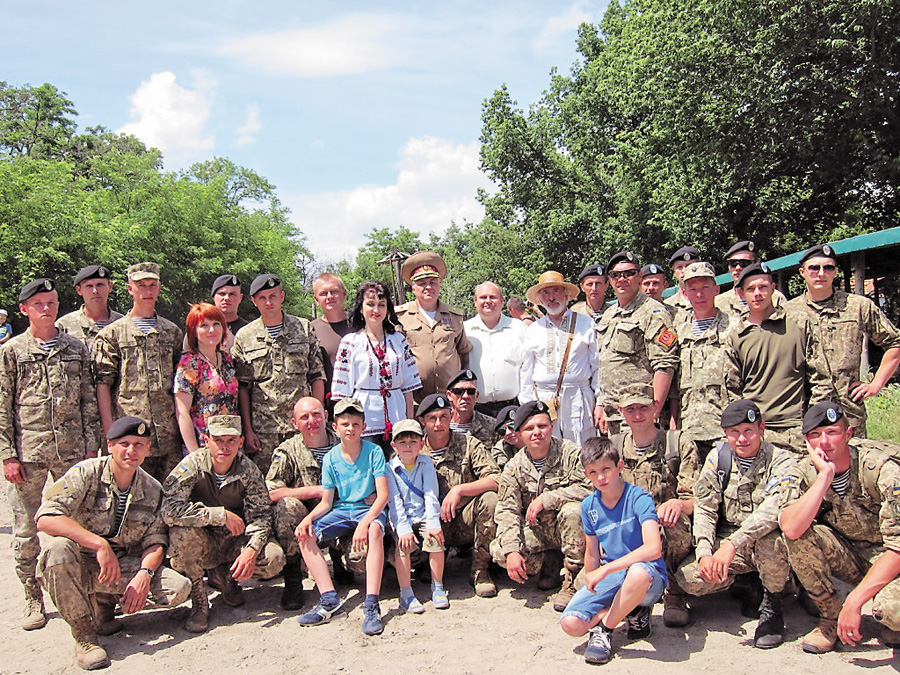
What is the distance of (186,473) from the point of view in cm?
478

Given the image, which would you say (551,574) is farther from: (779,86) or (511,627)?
(779,86)

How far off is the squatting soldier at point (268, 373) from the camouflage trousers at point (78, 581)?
126 cm

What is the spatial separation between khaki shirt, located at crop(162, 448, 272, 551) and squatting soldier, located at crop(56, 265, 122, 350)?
1562 millimetres

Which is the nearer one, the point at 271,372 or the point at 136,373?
the point at 136,373

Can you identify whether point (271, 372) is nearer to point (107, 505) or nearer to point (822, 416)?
point (107, 505)

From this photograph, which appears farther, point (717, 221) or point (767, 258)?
point (767, 258)

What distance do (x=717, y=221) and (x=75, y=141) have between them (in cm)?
3554

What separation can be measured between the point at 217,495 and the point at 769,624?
3.75 metres

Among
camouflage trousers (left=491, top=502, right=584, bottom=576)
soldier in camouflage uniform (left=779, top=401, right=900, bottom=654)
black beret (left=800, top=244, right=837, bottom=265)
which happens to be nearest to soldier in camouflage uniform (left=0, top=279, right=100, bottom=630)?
camouflage trousers (left=491, top=502, right=584, bottom=576)

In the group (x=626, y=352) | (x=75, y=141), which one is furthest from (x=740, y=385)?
(x=75, y=141)

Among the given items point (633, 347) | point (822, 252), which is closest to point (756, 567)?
point (633, 347)

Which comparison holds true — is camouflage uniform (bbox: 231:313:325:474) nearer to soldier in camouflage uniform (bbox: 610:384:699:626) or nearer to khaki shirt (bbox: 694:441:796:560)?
soldier in camouflage uniform (bbox: 610:384:699:626)

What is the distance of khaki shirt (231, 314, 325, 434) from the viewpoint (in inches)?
217

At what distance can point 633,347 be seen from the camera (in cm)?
564
